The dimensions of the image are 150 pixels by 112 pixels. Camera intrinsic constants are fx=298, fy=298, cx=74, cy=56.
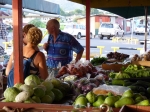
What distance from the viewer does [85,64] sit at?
4148mm

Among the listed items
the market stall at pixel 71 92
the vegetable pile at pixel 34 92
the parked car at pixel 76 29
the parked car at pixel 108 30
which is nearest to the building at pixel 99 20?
the parked car at pixel 108 30

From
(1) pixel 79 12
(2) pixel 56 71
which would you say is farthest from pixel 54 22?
(1) pixel 79 12

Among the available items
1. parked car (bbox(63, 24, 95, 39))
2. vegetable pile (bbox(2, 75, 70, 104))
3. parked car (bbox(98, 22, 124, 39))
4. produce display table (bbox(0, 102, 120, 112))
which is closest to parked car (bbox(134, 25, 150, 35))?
parked car (bbox(98, 22, 124, 39))

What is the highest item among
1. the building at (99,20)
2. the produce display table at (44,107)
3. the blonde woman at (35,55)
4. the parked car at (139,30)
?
the building at (99,20)

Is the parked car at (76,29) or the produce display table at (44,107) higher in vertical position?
the parked car at (76,29)

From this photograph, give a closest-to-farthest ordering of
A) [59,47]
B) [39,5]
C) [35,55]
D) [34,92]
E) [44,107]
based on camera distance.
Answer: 1. [44,107]
2. [34,92]
3. [35,55]
4. [59,47]
5. [39,5]

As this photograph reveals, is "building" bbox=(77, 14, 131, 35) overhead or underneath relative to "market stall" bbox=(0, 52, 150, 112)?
overhead

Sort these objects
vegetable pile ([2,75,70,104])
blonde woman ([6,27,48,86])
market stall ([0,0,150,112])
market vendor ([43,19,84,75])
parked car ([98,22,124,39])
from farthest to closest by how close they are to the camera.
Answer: parked car ([98,22,124,39]) < market vendor ([43,19,84,75]) < blonde woman ([6,27,48,86]) < vegetable pile ([2,75,70,104]) < market stall ([0,0,150,112])

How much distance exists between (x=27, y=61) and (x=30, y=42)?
0.22 m

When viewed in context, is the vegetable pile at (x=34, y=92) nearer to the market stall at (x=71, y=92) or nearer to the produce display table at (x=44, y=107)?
the market stall at (x=71, y=92)

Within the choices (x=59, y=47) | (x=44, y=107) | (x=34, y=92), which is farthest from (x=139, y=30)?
(x=44, y=107)

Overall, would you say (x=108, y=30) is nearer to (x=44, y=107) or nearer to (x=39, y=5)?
(x=39, y=5)

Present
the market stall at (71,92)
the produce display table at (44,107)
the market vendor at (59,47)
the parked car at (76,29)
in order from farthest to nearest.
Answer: the parked car at (76,29) → the market vendor at (59,47) → the market stall at (71,92) → the produce display table at (44,107)

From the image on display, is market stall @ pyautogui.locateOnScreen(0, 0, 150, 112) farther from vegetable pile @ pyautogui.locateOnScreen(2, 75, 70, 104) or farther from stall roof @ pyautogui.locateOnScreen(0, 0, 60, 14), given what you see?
stall roof @ pyautogui.locateOnScreen(0, 0, 60, 14)
